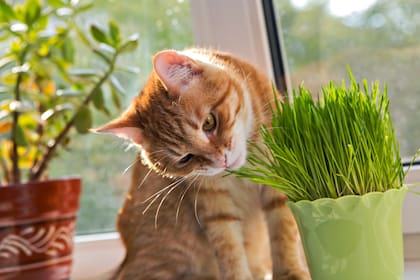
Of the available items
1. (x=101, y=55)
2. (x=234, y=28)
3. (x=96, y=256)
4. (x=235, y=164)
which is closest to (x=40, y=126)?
(x=101, y=55)

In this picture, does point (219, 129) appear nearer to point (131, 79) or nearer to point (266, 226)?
point (266, 226)

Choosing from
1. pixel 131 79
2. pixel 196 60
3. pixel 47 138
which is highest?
pixel 196 60

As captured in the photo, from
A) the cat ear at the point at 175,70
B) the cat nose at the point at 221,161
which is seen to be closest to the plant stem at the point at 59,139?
the cat ear at the point at 175,70

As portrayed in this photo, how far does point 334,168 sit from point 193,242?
0.46m

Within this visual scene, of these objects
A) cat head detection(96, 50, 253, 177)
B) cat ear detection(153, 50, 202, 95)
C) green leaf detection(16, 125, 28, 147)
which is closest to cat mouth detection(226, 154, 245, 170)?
cat head detection(96, 50, 253, 177)

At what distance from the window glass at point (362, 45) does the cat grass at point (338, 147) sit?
392mm

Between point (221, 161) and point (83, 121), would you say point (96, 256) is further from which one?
point (221, 161)

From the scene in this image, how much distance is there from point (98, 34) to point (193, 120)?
0.45 metres

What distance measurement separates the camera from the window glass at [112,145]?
60.7 inches

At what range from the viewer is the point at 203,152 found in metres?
0.99

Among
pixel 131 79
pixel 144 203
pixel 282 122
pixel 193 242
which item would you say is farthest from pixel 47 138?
pixel 282 122

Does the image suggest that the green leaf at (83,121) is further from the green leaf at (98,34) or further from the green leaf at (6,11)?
the green leaf at (6,11)

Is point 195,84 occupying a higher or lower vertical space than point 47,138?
higher

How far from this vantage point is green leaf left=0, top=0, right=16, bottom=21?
4.21ft
